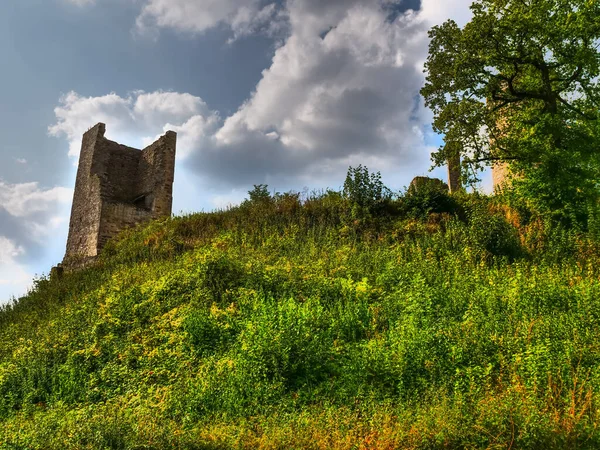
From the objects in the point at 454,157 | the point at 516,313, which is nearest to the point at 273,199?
the point at 454,157

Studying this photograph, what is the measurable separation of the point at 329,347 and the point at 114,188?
18.0 meters

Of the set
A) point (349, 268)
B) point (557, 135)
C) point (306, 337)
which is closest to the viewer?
point (306, 337)

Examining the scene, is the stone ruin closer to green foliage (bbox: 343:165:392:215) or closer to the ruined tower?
the ruined tower

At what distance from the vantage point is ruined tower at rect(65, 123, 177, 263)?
2045cm

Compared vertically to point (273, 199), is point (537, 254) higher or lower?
lower

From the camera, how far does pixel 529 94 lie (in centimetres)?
1433

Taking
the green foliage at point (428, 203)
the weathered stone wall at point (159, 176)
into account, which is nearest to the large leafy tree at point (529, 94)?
the green foliage at point (428, 203)

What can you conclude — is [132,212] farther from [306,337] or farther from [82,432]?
[82,432]

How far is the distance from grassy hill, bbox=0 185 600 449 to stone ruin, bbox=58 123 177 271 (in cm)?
718

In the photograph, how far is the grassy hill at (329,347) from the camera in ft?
15.7

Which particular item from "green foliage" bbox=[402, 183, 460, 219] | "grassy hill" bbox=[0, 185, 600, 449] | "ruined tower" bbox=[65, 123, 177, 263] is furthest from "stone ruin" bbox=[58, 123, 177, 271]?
"green foliage" bbox=[402, 183, 460, 219]

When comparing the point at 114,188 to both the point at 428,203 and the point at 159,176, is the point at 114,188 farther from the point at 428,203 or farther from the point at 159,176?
the point at 428,203

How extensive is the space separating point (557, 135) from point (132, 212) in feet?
56.1

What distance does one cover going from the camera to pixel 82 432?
15.1 feet
